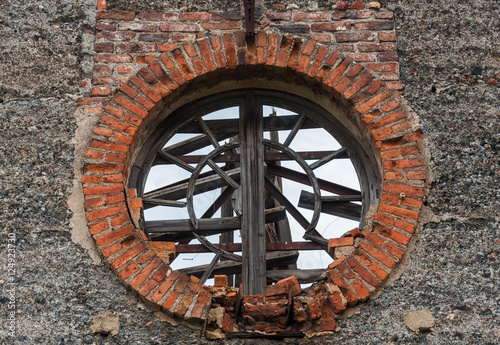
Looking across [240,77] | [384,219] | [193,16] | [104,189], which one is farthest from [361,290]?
[193,16]

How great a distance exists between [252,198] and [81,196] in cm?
119

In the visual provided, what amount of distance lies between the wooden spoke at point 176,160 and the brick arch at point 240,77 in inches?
9.3

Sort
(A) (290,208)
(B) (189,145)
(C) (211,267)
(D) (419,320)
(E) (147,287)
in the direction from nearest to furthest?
(D) (419,320), (E) (147,287), (C) (211,267), (A) (290,208), (B) (189,145)

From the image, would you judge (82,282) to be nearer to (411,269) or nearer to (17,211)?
(17,211)

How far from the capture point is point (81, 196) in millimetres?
4500

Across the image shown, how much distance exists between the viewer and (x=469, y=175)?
4559 mm

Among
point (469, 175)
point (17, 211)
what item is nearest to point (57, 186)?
point (17, 211)

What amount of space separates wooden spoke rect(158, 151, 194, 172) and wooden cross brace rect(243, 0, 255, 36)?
1.06 m

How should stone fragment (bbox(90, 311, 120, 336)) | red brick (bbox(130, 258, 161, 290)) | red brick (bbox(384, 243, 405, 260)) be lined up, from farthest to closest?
1. red brick (bbox(384, 243, 405, 260))
2. red brick (bbox(130, 258, 161, 290))
3. stone fragment (bbox(90, 311, 120, 336))

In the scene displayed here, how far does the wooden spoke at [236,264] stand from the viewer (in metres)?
4.85

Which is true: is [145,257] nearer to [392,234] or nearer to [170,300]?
[170,300]

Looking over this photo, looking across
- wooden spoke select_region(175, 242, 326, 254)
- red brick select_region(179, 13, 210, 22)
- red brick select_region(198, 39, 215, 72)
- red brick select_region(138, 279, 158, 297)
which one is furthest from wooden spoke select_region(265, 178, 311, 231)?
red brick select_region(179, 13, 210, 22)

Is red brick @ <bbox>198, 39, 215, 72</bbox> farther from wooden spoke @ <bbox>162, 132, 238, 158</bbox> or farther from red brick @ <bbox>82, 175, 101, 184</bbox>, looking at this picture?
red brick @ <bbox>82, 175, 101, 184</bbox>

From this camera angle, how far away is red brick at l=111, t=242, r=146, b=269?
13.9ft
